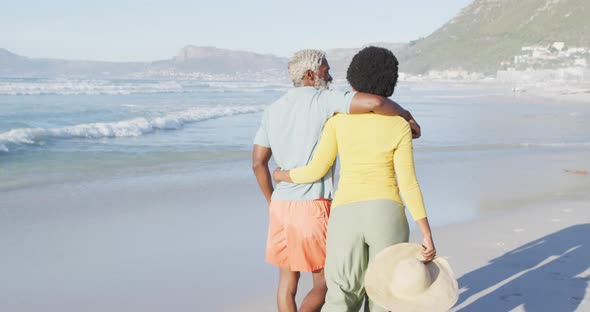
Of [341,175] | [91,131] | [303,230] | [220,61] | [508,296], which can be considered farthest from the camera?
[220,61]

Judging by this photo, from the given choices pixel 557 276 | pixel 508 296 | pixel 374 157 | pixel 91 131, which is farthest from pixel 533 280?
pixel 91 131

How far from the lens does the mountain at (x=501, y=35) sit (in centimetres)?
10594

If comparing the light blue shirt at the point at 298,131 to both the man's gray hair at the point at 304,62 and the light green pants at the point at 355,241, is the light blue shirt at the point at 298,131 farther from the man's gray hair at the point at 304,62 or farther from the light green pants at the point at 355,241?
the light green pants at the point at 355,241

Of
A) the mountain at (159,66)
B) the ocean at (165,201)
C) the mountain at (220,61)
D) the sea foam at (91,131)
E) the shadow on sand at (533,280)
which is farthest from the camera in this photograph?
the mountain at (220,61)

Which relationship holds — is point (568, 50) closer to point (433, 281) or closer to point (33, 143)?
point (33, 143)

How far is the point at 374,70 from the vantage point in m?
2.61

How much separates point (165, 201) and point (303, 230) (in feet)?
14.3

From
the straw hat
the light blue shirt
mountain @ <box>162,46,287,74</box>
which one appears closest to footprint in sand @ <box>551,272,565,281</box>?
the straw hat

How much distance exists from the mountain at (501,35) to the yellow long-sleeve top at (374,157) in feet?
329

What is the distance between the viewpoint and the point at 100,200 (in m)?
7.05

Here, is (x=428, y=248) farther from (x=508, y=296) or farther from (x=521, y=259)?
(x=521, y=259)

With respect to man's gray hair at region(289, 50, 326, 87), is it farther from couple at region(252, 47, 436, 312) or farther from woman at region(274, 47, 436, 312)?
woman at region(274, 47, 436, 312)

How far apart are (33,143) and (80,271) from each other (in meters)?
8.71

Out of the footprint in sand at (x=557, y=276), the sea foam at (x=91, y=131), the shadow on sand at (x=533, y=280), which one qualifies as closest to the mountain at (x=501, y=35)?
the sea foam at (x=91, y=131)
